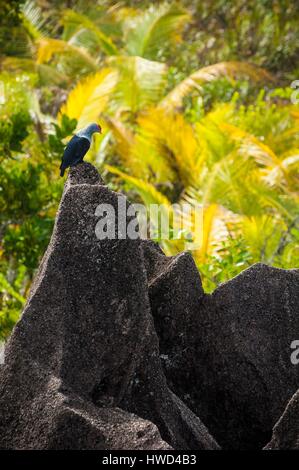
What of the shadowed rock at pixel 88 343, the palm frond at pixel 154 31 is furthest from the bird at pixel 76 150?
the palm frond at pixel 154 31

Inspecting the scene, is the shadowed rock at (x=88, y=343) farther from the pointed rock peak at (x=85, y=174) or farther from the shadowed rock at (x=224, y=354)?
the shadowed rock at (x=224, y=354)

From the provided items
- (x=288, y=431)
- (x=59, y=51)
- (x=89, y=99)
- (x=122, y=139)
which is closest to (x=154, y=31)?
(x=59, y=51)

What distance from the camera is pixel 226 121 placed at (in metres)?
14.5

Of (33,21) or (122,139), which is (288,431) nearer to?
(122,139)

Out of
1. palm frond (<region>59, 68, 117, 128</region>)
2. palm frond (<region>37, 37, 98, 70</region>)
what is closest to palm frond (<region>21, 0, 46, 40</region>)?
palm frond (<region>37, 37, 98, 70</region>)

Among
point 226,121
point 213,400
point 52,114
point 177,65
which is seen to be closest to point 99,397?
point 213,400

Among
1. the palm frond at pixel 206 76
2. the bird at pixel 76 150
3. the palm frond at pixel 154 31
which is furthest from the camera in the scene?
the palm frond at pixel 154 31

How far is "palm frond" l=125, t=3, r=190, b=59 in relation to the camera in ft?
64.3

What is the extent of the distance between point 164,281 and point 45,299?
989 mm

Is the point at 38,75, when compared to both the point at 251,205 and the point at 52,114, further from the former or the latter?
the point at 251,205

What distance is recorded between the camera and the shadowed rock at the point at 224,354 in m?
6.56

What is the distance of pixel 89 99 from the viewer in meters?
14.6

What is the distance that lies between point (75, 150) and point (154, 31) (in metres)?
13.7

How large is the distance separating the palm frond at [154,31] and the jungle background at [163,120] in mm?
25
